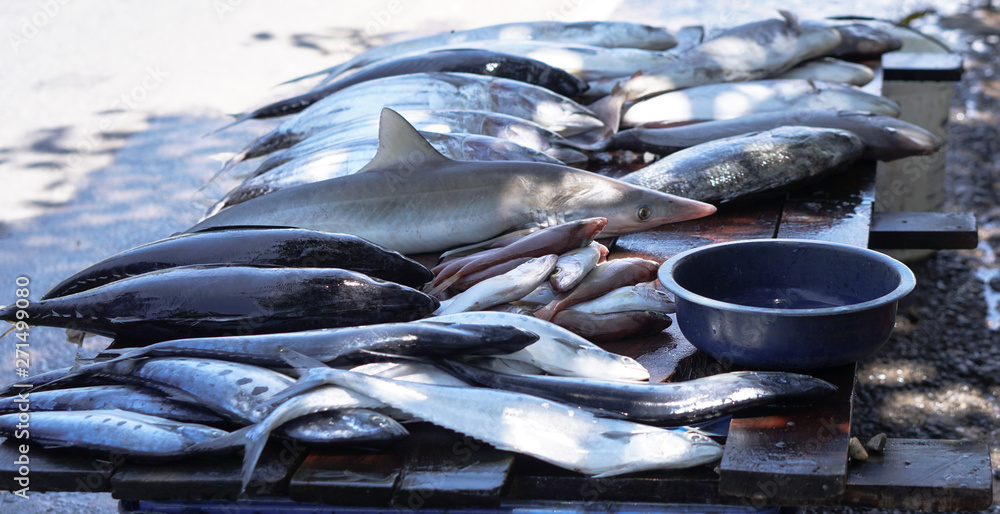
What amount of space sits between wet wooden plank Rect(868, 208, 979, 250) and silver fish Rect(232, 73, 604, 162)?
1.36 m

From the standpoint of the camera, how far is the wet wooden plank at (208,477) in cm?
186

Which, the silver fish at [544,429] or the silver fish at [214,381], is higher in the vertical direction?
the silver fish at [214,381]

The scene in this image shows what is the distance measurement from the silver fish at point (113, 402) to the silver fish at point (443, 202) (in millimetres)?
943

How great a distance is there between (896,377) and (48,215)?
5.75 metres

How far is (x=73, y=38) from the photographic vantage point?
32.7ft

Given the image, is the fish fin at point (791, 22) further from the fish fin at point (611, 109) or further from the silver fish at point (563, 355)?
the silver fish at point (563, 355)

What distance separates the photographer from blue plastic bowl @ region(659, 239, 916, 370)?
200cm

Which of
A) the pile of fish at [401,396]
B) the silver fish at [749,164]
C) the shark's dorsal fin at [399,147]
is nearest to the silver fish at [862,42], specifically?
the silver fish at [749,164]

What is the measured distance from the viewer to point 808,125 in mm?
3885

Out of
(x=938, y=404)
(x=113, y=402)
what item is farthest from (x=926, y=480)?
(x=938, y=404)

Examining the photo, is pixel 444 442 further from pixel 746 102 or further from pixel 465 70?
pixel 746 102

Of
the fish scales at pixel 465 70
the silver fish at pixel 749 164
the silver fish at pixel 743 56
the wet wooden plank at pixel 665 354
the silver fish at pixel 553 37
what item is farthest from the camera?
the silver fish at pixel 553 37

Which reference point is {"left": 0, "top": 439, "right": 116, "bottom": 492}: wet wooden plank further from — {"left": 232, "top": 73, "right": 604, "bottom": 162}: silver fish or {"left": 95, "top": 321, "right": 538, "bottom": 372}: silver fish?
{"left": 232, "top": 73, "right": 604, "bottom": 162}: silver fish

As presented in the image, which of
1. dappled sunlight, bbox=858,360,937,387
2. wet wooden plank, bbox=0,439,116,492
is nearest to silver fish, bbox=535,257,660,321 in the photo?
wet wooden plank, bbox=0,439,116,492
